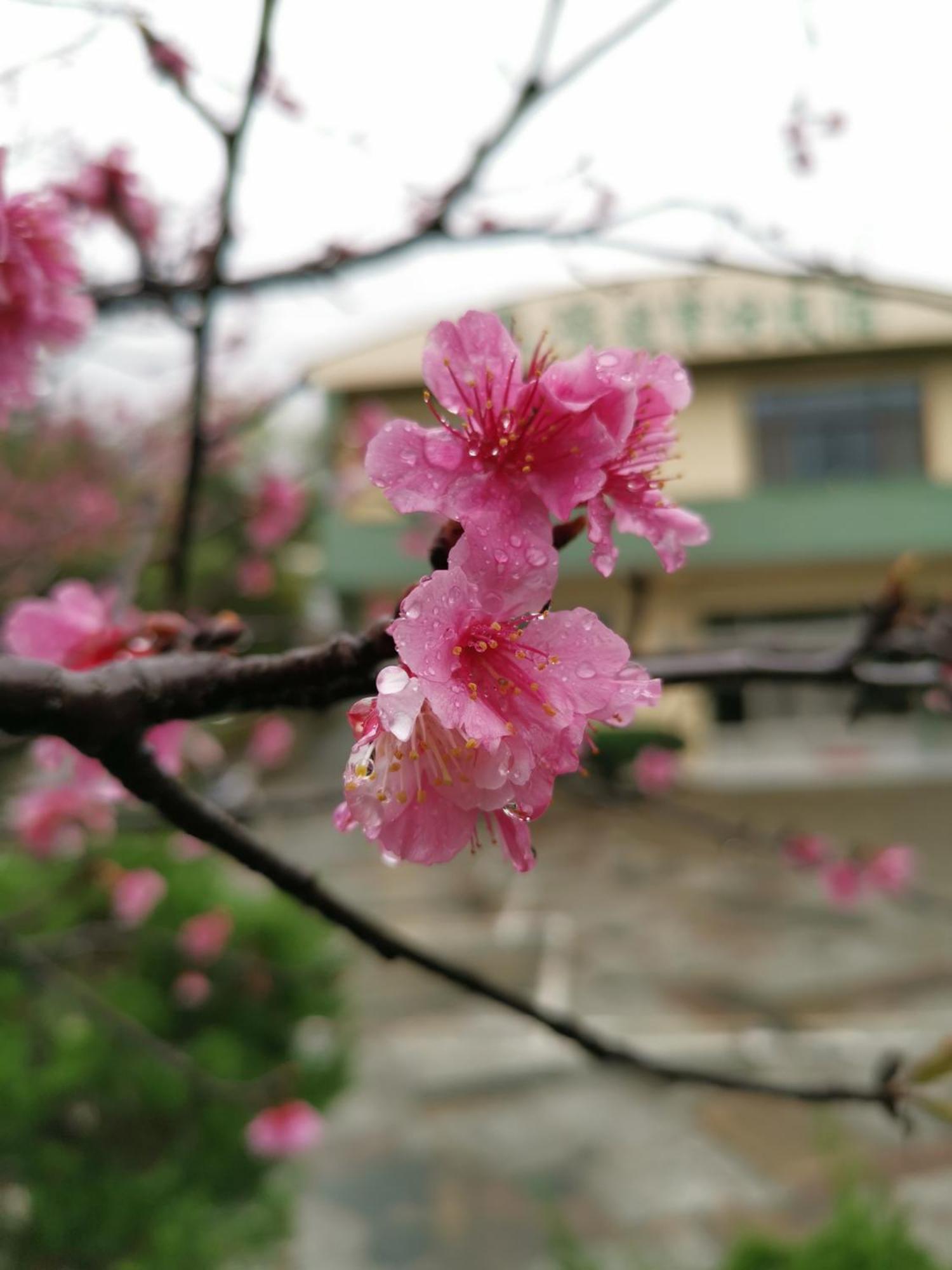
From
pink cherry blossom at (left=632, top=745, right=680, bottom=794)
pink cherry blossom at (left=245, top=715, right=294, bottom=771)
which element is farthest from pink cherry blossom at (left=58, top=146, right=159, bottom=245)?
pink cherry blossom at (left=632, top=745, right=680, bottom=794)

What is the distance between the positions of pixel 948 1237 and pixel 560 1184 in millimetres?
1139

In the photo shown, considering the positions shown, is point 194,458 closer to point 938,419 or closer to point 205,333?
point 205,333

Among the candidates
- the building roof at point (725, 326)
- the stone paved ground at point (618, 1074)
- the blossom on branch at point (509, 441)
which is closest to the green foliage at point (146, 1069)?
the stone paved ground at point (618, 1074)

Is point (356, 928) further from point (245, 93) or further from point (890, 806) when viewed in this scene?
point (890, 806)

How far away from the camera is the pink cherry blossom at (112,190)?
151 cm

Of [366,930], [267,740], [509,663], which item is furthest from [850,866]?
[509,663]

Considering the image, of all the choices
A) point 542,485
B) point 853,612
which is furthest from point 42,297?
point 853,612

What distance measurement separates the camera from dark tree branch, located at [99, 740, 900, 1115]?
1.44ft

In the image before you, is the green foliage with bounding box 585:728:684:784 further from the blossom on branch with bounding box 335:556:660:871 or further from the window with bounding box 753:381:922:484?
the window with bounding box 753:381:922:484

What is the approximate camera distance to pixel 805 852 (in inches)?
108

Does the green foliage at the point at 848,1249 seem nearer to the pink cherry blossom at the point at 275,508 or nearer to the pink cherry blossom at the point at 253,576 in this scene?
the pink cherry blossom at the point at 253,576

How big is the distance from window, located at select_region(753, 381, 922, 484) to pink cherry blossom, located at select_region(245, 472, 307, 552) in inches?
152

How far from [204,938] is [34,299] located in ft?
7.77

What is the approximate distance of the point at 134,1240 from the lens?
1.85 m
